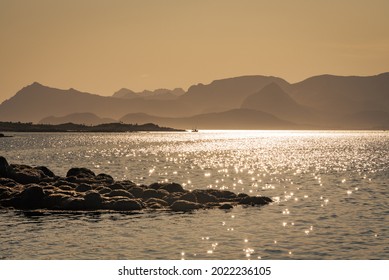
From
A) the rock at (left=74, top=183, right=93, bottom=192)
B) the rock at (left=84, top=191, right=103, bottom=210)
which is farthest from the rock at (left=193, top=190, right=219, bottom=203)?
the rock at (left=74, top=183, right=93, bottom=192)

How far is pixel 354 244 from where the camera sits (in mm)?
29250

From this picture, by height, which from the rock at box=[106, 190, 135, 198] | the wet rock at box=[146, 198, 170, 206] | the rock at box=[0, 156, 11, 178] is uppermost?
the rock at box=[0, 156, 11, 178]

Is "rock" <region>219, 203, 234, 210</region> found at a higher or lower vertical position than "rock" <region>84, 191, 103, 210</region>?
lower

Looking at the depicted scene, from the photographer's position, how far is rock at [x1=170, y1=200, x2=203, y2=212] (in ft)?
131

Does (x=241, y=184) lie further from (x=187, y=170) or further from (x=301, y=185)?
(x=187, y=170)

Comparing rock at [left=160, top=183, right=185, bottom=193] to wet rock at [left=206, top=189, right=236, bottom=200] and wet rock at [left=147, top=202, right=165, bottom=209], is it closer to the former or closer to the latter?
wet rock at [left=206, top=189, right=236, bottom=200]

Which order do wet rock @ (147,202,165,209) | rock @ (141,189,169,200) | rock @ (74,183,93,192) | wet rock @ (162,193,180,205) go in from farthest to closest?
1. rock @ (74,183,93,192)
2. rock @ (141,189,169,200)
3. wet rock @ (162,193,180,205)
4. wet rock @ (147,202,165,209)

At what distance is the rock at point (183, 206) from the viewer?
40.0 m

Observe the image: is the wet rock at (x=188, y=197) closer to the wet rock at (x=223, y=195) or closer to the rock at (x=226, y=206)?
the rock at (x=226, y=206)

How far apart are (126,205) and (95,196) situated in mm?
2337

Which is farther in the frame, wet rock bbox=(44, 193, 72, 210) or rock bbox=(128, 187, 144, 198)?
rock bbox=(128, 187, 144, 198)

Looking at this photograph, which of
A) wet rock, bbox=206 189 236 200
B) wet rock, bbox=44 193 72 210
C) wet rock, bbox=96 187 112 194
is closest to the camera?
wet rock, bbox=44 193 72 210

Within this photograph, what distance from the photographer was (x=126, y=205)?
39500 mm
